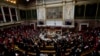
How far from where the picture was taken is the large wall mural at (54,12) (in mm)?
16562

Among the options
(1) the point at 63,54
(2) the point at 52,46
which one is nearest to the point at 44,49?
(2) the point at 52,46

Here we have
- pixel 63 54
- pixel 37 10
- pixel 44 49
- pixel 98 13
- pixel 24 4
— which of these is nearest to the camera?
pixel 63 54

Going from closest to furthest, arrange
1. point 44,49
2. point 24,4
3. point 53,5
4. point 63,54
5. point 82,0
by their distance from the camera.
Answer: point 63,54 → point 44,49 → point 82,0 → point 53,5 → point 24,4

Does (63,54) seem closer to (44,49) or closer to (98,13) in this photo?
(44,49)

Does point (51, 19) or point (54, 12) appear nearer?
point (54, 12)

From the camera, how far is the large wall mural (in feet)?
54.3

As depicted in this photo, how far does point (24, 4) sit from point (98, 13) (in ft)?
50.0

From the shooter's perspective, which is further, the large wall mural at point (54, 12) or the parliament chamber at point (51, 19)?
the large wall mural at point (54, 12)

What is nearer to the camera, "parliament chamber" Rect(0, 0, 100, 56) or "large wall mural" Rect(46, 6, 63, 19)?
"parliament chamber" Rect(0, 0, 100, 56)

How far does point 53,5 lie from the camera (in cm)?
1708

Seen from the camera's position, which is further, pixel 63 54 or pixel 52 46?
pixel 52 46

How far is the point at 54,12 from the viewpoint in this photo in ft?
56.2

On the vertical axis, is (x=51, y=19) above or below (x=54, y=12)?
below

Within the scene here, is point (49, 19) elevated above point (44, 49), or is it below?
above
